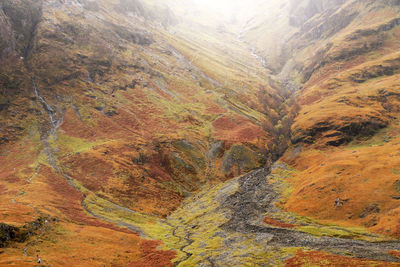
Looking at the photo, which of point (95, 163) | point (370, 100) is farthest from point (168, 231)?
point (370, 100)

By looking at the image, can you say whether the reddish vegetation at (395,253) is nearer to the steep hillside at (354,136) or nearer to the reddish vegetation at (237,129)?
the steep hillside at (354,136)

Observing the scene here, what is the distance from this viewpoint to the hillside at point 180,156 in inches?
2046

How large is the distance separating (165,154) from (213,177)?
81.4 feet

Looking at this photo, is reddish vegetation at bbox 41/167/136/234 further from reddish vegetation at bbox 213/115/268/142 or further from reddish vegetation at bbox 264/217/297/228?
reddish vegetation at bbox 213/115/268/142

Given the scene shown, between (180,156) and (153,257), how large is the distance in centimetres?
6549

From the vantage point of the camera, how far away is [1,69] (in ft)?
408

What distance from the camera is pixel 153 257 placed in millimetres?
53250

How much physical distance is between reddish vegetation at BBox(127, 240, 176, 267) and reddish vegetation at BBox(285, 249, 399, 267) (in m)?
24.3

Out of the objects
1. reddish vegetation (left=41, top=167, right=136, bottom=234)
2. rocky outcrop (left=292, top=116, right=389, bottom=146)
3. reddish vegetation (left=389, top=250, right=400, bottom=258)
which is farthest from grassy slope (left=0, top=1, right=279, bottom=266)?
reddish vegetation (left=389, top=250, right=400, bottom=258)

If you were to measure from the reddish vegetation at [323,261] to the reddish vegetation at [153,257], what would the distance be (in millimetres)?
24331

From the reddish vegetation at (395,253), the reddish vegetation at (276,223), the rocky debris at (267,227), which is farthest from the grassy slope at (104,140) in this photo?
the reddish vegetation at (395,253)

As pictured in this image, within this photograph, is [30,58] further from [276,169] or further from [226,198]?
[276,169]

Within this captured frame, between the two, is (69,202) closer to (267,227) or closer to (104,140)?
(104,140)

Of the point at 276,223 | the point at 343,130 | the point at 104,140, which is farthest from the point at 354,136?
the point at 104,140
